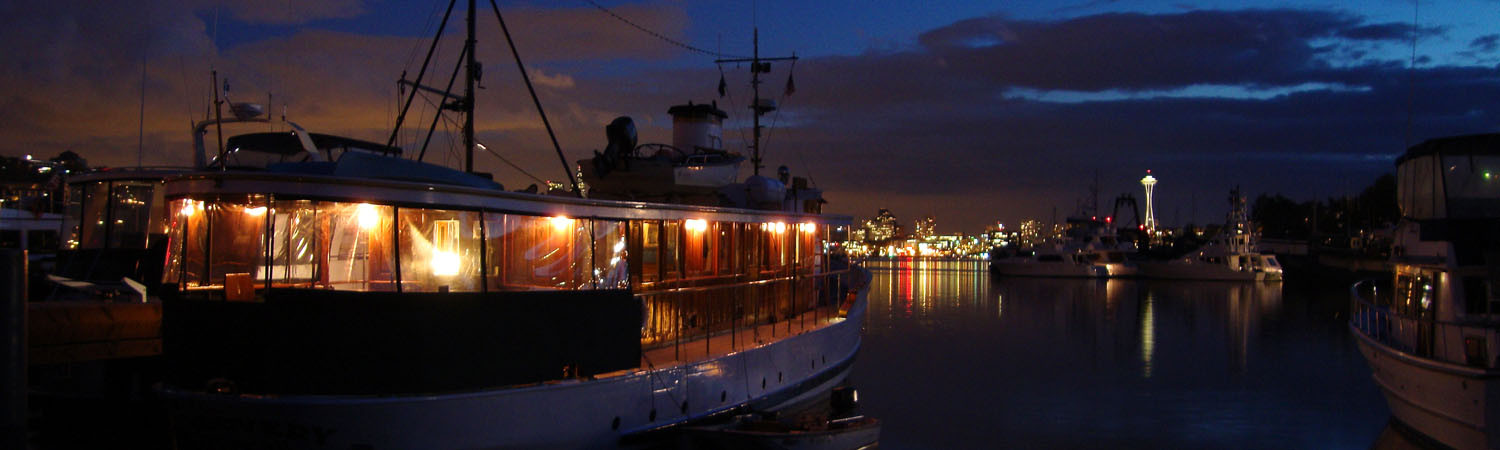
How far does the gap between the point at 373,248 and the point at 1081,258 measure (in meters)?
79.1

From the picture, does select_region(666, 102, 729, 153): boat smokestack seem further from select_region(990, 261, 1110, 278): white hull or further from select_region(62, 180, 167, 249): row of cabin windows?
select_region(990, 261, 1110, 278): white hull

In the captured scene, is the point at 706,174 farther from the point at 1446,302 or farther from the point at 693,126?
the point at 1446,302

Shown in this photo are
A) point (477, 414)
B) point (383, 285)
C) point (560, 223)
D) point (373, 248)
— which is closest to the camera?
point (477, 414)

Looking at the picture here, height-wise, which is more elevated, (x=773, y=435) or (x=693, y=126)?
(x=693, y=126)

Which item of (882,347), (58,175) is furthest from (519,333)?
(58,175)

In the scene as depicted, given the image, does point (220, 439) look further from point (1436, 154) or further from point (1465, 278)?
point (1436, 154)

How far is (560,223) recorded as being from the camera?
11.8 meters

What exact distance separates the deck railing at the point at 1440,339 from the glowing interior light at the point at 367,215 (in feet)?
46.0

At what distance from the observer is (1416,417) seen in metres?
14.4

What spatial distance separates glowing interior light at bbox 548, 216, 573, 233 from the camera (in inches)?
460

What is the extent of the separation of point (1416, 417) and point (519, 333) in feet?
44.3

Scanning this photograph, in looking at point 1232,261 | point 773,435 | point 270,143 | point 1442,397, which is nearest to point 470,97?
point 270,143

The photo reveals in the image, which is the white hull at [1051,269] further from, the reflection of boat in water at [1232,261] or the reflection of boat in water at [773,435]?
the reflection of boat in water at [773,435]

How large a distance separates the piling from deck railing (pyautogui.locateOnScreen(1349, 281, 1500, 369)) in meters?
16.1
